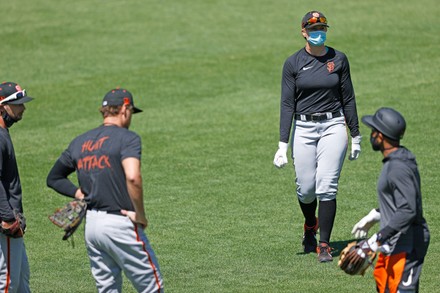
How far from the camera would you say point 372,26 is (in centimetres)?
2077

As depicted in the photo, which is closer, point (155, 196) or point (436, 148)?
point (155, 196)

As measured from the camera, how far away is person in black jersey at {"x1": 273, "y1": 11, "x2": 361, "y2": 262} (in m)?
8.96

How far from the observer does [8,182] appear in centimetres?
716

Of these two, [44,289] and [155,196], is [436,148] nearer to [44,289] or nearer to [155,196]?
[155,196]

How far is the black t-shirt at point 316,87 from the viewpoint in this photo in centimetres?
902

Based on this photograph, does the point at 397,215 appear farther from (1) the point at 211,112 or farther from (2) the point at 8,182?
(1) the point at 211,112

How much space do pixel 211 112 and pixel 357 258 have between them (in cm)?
991

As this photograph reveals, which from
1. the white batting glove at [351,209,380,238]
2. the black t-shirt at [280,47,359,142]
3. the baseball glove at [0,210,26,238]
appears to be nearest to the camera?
the white batting glove at [351,209,380,238]

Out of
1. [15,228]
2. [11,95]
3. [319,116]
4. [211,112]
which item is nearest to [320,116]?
[319,116]

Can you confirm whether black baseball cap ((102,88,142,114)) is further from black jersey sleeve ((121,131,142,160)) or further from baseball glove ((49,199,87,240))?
baseball glove ((49,199,87,240))

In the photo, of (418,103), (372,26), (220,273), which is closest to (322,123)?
(220,273)

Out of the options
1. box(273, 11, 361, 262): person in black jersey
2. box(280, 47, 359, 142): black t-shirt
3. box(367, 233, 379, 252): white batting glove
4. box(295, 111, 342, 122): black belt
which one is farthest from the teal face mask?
box(367, 233, 379, 252): white batting glove

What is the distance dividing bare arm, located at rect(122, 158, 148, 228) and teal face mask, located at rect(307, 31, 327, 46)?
3.46 meters

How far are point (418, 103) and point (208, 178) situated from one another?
4908 mm
